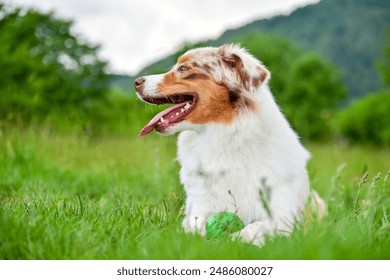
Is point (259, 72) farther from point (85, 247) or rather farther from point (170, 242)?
point (85, 247)

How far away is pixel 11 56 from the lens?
76.9 ft

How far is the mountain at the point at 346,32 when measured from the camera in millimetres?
25984

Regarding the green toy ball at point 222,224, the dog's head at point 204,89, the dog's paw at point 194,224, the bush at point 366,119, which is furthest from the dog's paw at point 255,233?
the bush at point 366,119

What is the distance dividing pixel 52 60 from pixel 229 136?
963 inches

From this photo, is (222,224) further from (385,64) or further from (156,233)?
(385,64)

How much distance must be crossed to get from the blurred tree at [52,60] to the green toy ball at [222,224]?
20.0m

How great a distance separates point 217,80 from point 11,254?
6.82ft

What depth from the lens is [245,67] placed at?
424 cm

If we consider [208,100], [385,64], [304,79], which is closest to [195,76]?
[208,100]

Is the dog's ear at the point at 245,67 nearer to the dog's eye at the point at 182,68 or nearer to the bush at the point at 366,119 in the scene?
the dog's eye at the point at 182,68

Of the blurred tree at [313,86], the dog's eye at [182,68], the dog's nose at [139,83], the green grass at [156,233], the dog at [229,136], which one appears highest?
the dog's eye at [182,68]

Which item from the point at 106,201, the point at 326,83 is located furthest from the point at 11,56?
the point at 326,83

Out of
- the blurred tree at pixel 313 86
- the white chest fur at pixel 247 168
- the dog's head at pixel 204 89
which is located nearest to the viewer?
the white chest fur at pixel 247 168
